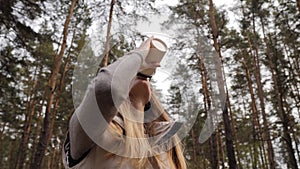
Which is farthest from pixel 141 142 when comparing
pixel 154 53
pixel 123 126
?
pixel 154 53

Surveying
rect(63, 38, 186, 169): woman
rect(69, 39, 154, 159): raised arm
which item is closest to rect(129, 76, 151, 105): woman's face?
rect(63, 38, 186, 169): woman

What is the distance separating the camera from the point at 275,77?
16.5m

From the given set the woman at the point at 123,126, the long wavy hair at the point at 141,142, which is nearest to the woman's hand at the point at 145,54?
the woman at the point at 123,126

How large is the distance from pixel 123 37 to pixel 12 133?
2699cm

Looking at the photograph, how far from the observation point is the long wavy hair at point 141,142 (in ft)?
2.49

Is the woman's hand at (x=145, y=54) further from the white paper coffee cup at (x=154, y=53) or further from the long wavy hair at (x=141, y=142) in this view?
the long wavy hair at (x=141, y=142)

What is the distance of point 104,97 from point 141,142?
→ 273 millimetres

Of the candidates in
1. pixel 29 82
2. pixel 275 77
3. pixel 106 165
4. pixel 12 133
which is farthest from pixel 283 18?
pixel 12 133

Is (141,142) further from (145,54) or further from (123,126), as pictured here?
(145,54)

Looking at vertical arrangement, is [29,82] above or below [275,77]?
above

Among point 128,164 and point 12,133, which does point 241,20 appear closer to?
point 128,164

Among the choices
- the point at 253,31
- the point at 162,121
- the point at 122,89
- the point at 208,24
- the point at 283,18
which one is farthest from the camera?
the point at 253,31

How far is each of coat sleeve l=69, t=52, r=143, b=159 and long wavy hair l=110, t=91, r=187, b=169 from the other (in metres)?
0.10

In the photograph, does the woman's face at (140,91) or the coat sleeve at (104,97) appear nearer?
the coat sleeve at (104,97)
